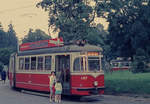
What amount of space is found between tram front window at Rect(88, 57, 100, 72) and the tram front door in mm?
1385

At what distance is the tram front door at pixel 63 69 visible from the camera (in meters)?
17.6

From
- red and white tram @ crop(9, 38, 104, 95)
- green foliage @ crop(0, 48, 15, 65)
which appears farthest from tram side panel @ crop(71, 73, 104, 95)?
green foliage @ crop(0, 48, 15, 65)

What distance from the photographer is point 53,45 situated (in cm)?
1922

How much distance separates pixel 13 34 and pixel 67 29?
4378 inches

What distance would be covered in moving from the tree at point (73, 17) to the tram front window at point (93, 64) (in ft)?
32.5

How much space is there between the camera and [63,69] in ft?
58.6

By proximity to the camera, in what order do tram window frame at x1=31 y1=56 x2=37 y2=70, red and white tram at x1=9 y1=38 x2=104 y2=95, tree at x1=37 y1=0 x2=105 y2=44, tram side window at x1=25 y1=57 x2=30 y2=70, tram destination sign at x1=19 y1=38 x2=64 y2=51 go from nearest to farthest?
red and white tram at x1=9 y1=38 x2=104 y2=95 → tram destination sign at x1=19 y1=38 x2=64 y2=51 → tram window frame at x1=31 y1=56 x2=37 y2=70 → tram side window at x1=25 y1=57 x2=30 y2=70 → tree at x1=37 y1=0 x2=105 y2=44

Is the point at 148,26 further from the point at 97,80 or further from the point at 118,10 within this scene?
the point at 97,80

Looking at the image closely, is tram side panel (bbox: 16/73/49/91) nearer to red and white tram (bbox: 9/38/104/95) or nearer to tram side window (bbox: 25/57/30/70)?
red and white tram (bbox: 9/38/104/95)

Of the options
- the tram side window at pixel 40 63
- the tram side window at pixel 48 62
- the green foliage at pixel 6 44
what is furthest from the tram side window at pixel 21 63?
the green foliage at pixel 6 44

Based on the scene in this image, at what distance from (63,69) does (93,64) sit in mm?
1985

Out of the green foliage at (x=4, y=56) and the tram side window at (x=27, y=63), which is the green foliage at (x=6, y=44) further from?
the tram side window at (x=27, y=63)

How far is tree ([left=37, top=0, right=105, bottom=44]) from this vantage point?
1083 inches

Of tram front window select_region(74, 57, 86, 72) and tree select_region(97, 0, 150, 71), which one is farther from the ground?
tree select_region(97, 0, 150, 71)
